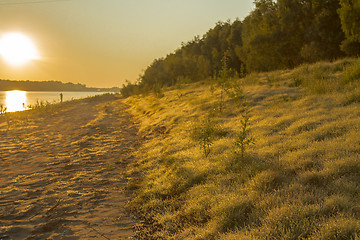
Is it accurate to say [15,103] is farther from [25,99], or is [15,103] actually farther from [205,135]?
[205,135]

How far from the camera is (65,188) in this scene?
18.0 feet

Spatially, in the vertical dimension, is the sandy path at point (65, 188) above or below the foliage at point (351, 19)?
below

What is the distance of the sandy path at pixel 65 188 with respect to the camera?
3924mm

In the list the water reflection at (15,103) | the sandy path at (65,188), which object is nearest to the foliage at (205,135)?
the sandy path at (65,188)

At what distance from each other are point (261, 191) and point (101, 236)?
103 inches

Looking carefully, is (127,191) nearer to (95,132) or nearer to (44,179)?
(44,179)

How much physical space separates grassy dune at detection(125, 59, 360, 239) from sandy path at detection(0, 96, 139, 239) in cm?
54

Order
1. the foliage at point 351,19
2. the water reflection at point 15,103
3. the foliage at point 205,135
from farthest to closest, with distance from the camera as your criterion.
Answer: the water reflection at point 15,103, the foliage at point 351,19, the foliage at point 205,135

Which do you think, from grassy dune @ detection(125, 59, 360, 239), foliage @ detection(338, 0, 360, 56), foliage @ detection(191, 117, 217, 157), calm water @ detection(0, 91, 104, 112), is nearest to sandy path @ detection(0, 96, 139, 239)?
grassy dune @ detection(125, 59, 360, 239)

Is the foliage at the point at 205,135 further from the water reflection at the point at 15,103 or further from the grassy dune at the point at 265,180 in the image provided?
the water reflection at the point at 15,103

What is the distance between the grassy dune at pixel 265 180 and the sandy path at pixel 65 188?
539 mm

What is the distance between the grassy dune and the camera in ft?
10.4

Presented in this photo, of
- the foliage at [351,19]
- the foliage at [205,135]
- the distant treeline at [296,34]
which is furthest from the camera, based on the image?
the distant treeline at [296,34]

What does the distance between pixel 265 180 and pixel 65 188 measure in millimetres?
4335
